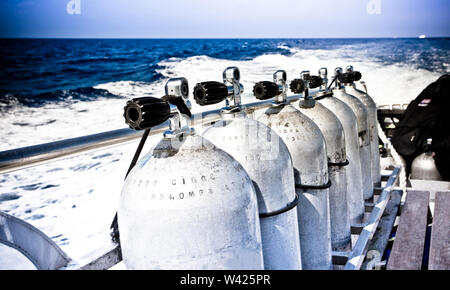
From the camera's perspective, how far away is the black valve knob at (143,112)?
681mm

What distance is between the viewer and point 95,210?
3816 millimetres

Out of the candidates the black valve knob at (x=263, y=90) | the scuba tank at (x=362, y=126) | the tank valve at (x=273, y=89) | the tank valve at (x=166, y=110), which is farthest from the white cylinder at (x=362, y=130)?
the tank valve at (x=166, y=110)

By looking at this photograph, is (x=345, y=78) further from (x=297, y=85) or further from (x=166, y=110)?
(x=166, y=110)

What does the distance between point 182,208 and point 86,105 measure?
7.98 m

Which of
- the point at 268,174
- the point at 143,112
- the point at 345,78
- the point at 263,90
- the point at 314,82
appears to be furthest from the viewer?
the point at 345,78

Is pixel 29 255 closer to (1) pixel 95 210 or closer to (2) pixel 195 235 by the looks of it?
(2) pixel 195 235

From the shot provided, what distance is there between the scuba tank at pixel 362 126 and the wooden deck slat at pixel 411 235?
8.6 inches

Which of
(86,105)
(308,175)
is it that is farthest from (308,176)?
(86,105)

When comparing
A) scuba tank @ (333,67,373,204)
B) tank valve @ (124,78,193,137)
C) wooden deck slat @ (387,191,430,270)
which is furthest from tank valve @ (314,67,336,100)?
tank valve @ (124,78,193,137)

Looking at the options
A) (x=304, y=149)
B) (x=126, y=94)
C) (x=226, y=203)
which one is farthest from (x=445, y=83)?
(x=126, y=94)

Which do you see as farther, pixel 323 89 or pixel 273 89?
pixel 323 89

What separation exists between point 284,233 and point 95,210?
3124mm

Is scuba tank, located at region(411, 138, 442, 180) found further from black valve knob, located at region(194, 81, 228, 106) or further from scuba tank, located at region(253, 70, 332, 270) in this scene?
black valve knob, located at region(194, 81, 228, 106)

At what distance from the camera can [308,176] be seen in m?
1.20
